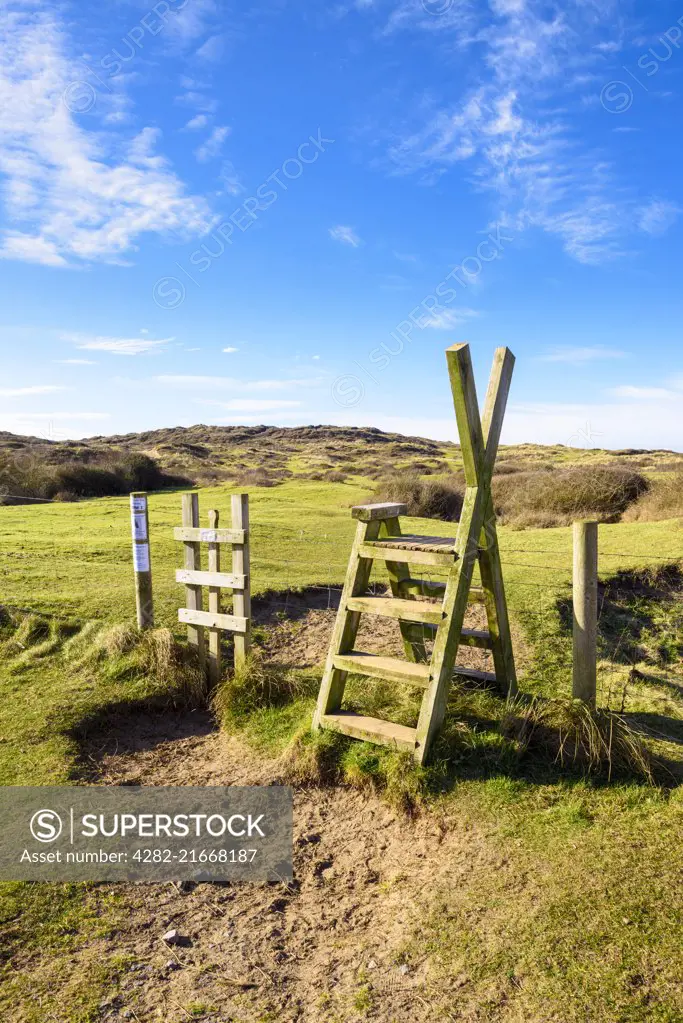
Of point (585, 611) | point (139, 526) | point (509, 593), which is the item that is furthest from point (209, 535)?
point (509, 593)

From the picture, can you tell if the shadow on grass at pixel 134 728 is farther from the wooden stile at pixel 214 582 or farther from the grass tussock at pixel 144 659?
the wooden stile at pixel 214 582

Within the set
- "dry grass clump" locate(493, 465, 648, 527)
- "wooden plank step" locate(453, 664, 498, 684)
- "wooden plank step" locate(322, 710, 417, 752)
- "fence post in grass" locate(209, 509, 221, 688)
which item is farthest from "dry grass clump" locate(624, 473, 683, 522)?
"wooden plank step" locate(322, 710, 417, 752)

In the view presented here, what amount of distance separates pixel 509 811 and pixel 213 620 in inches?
165

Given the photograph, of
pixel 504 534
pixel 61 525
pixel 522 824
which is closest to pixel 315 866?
pixel 522 824

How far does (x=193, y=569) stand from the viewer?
8289mm

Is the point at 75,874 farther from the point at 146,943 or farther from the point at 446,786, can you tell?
the point at 446,786

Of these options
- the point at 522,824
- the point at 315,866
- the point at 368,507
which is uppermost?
the point at 368,507

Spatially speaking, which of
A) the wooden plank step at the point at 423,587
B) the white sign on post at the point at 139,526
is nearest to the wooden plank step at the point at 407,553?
the wooden plank step at the point at 423,587

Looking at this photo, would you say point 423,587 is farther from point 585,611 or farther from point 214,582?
point 214,582

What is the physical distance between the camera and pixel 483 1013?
11.0 ft

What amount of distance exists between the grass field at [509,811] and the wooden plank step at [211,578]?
106 centimetres

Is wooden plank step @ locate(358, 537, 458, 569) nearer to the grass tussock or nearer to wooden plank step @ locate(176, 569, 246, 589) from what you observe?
wooden plank step @ locate(176, 569, 246, 589)

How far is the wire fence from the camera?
8.23m

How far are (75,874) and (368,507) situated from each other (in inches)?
144
